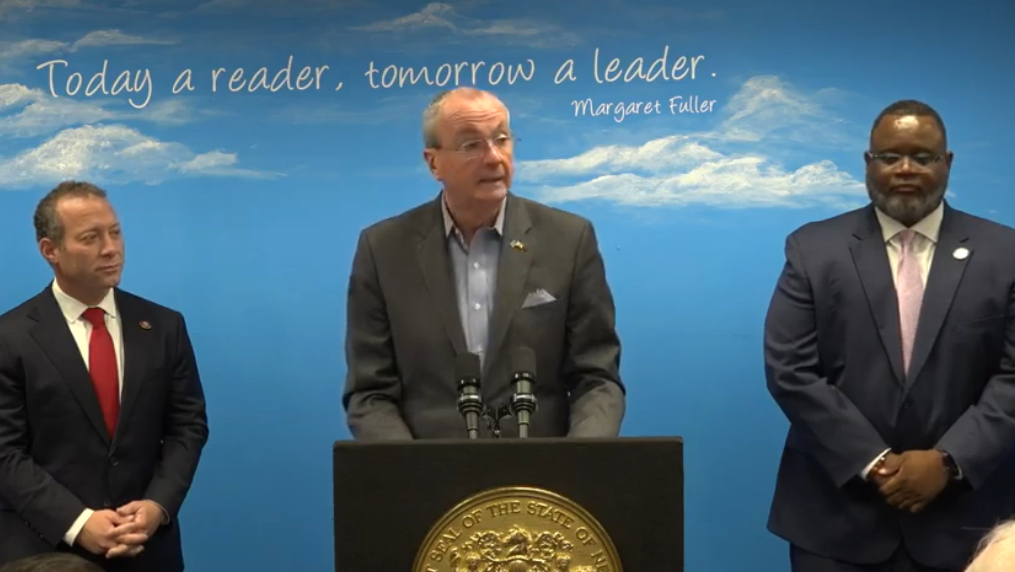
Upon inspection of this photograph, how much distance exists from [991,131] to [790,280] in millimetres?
1413

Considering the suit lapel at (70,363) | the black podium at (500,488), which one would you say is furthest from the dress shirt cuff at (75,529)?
the black podium at (500,488)

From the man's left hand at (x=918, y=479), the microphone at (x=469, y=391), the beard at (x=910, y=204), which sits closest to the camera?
the microphone at (x=469, y=391)

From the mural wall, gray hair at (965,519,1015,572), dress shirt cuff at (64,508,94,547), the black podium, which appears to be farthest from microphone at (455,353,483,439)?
the mural wall

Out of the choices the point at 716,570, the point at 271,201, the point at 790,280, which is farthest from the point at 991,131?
the point at 271,201

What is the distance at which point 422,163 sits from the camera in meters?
4.50

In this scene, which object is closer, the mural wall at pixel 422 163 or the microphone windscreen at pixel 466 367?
the microphone windscreen at pixel 466 367

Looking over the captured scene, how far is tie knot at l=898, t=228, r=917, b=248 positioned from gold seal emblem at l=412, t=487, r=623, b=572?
1.68m

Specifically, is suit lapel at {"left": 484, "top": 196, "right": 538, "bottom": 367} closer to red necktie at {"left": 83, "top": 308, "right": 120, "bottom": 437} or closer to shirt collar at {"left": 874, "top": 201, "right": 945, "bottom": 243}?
shirt collar at {"left": 874, "top": 201, "right": 945, "bottom": 243}

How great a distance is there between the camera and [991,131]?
4383 mm

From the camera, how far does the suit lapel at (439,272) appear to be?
291 centimetres

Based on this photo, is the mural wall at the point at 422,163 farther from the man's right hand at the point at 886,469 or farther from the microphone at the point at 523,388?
the microphone at the point at 523,388

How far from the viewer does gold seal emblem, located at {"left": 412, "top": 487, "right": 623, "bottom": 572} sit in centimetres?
206

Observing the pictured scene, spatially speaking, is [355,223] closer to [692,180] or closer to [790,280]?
[692,180]
